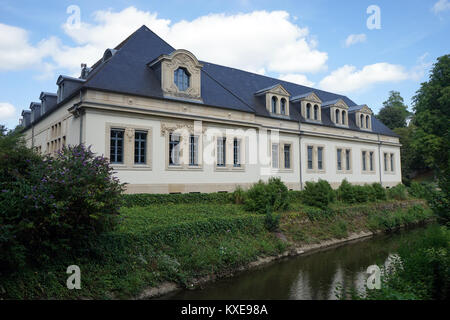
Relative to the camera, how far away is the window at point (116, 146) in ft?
57.9

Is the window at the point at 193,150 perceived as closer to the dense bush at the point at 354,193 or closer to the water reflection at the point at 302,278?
the water reflection at the point at 302,278

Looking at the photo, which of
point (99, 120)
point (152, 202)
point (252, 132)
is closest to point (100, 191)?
point (152, 202)

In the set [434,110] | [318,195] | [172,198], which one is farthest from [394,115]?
[172,198]

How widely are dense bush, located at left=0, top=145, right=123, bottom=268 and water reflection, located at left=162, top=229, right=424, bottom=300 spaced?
130 inches

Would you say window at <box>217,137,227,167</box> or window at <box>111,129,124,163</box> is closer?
window at <box>111,129,124,163</box>

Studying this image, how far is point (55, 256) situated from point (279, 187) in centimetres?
1269

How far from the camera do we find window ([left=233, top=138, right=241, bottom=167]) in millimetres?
22812

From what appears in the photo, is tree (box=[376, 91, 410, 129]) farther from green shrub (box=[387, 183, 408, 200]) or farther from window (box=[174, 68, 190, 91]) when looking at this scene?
window (box=[174, 68, 190, 91])

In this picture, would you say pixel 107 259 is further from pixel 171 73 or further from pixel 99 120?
pixel 171 73

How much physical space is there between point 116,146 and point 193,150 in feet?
16.1

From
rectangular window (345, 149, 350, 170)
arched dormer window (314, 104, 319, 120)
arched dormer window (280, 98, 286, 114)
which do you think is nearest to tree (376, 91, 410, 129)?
rectangular window (345, 149, 350, 170)

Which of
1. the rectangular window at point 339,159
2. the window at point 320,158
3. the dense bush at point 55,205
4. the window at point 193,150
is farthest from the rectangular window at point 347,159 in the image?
the dense bush at point 55,205

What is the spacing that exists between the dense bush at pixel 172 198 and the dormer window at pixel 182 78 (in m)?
6.92

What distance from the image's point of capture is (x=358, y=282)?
11.2 metres
